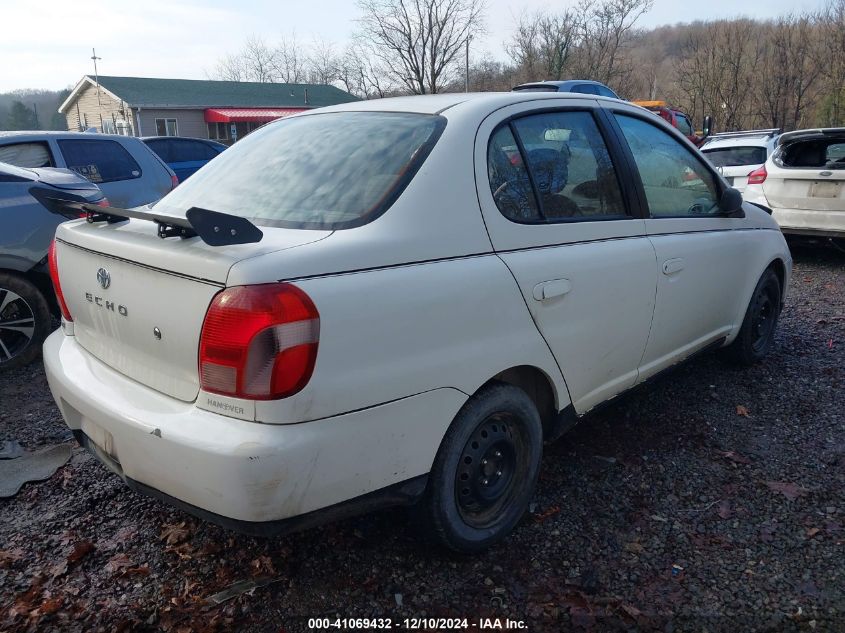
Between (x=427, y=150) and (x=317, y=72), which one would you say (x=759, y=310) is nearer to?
(x=427, y=150)

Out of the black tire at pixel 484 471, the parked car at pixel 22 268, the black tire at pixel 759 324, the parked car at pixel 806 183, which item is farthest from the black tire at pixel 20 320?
the parked car at pixel 806 183

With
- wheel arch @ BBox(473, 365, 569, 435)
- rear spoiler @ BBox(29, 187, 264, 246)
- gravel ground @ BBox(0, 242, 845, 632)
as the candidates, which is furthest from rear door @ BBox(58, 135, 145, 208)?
wheel arch @ BBox(473, 365, 569, 435)

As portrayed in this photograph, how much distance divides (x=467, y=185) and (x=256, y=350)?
3.29ft

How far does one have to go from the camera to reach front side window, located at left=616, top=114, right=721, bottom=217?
3.30 m

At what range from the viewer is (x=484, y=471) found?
8.35ft

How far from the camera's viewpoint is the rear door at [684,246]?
326 cm

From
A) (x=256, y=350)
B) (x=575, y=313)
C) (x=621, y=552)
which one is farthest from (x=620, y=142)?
(x=256, y=350)

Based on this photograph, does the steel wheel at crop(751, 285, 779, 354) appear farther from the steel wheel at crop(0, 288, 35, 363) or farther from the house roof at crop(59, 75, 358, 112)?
the house roof at crop(59, 75, 358, 112)

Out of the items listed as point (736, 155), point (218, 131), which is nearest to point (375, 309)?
point (736, 155)

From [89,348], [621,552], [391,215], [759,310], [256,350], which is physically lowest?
[621,552]

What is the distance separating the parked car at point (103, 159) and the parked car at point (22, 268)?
1.89 metres

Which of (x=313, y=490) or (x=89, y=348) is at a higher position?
(x=89, y=348)

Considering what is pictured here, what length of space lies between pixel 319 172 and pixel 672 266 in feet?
6.10

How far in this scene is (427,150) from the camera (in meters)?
2.37
